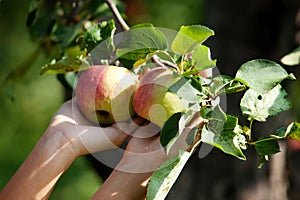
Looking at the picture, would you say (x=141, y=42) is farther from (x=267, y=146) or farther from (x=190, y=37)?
(x=267, y=146)

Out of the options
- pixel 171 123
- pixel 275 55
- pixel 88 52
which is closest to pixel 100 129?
pixel 88 52

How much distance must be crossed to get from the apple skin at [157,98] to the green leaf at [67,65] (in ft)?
0.40

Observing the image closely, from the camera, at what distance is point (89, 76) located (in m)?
1.09

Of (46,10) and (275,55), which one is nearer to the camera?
(46,10)

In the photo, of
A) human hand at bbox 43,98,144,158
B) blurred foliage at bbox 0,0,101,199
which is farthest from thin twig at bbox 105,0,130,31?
blurred foliage at bbox 0,0,101,199

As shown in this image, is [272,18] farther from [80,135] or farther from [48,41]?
[80,135]

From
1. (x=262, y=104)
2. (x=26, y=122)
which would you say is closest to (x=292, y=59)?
(x=262, y=104)

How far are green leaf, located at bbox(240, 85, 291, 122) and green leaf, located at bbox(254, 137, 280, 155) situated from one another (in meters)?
0.04

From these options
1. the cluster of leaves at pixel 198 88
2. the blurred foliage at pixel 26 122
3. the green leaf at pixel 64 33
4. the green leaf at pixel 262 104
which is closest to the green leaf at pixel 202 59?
the cluster of leaves at pixel 198 88

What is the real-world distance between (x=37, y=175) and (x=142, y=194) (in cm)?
19

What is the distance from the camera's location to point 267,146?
37.4 inches

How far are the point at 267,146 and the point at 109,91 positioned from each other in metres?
0.28

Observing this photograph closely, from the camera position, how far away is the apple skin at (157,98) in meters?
0.98

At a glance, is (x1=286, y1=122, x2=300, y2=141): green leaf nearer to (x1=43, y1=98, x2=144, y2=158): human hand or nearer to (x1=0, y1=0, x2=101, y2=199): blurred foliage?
(x1=43, y1=98, x2=144, y2=158): human hand
